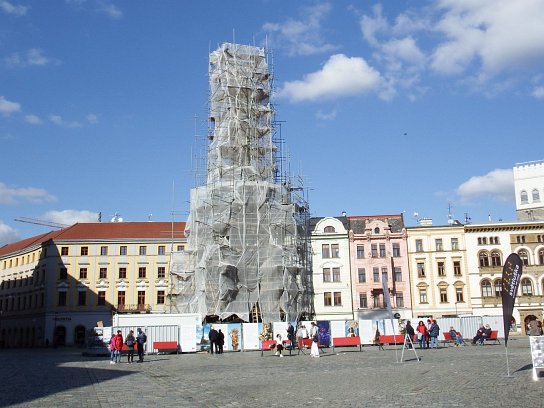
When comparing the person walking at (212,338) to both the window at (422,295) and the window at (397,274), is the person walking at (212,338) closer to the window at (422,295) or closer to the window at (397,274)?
the window at (397,274)

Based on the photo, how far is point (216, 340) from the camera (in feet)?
115

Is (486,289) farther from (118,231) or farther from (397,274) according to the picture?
(118,231)

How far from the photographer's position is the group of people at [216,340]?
3481 centimetres

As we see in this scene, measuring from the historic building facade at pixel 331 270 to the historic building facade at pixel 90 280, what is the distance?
16.0 metres

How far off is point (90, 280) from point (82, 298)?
217cm

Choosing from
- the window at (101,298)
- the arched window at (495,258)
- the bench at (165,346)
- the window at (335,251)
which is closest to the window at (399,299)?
the window at (335,251)

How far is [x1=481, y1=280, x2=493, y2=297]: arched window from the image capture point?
62.5 m

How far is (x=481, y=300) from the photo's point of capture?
6231 cm

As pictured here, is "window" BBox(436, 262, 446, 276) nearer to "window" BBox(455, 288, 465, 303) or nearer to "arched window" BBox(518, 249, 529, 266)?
"window" BBox(455, 288, 465, 303)

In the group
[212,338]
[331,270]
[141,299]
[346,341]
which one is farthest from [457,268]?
[212,338]

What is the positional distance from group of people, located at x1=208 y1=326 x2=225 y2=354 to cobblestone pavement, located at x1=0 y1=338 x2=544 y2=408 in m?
9.77

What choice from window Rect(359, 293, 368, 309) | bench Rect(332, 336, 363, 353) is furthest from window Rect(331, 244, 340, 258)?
bench Rect(332, 336, 363, 353)

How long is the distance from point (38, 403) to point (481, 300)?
5567 cm

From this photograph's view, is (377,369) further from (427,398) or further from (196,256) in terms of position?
(196,256)
